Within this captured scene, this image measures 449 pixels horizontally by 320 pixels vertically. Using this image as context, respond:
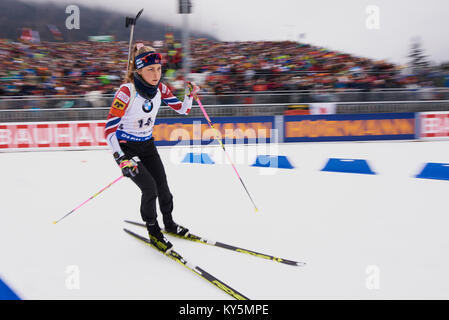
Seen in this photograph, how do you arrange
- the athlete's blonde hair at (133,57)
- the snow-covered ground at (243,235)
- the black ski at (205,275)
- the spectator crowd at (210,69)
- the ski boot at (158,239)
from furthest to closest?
1. the spectator crowd at (210,69)
2. the ski boot at (158,239)
3. the athlete's blonde hair at (133,57)
4. the snow-covered ground at (243,235)
5. the black ski at (205,275)

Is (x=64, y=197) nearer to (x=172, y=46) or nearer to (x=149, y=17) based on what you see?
(x=172, y=46)

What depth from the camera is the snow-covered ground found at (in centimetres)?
278

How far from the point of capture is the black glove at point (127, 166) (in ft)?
10.1

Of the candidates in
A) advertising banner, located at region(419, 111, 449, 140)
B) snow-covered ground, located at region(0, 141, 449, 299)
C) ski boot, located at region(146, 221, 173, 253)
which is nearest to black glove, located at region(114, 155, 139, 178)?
ski boot, located at region(146, 221, 173, 253)

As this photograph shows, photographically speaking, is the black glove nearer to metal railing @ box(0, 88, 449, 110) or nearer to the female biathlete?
the female biathlete

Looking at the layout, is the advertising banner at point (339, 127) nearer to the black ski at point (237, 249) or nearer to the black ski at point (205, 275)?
the black ski at point (237, 249)

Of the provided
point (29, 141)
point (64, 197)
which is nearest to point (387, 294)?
point (64, 197)

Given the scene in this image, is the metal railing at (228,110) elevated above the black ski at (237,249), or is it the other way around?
the metal railing at (228,110)

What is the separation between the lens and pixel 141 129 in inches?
132

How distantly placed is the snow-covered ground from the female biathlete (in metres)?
0.55

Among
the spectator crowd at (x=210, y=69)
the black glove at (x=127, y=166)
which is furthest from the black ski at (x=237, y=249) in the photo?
the spectator crowd at (x=210, y=69)

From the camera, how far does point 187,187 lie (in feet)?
19.3
